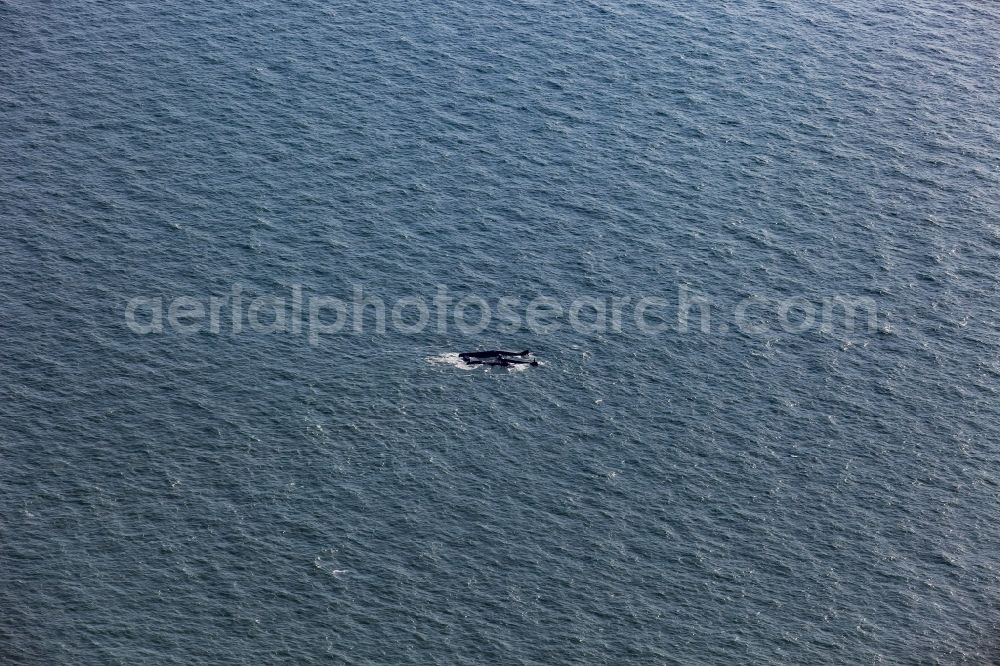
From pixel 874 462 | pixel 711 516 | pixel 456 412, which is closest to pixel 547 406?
pixel 456 412

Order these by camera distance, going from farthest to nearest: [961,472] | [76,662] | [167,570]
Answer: [961,472], [167,570], [76,662]

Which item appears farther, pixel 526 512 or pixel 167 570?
pixel 526 512

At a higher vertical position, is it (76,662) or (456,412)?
(456,412)

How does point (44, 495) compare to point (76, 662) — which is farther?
point (44, 495)

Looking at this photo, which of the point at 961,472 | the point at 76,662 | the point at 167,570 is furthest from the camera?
the point at 961,472

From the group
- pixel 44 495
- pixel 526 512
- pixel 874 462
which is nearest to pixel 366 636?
pixel 526 512

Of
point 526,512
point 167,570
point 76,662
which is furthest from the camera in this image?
point 526,512

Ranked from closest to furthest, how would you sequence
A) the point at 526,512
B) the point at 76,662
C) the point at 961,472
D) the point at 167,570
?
the point at 76,662, the point at 167,570, the point at 526,512, the point at 961,472

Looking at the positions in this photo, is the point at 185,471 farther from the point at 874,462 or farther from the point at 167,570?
the point at 874,462

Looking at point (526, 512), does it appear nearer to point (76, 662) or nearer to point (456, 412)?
point (456, 412)
